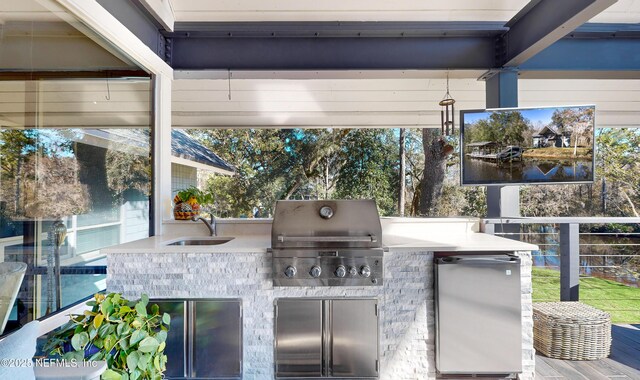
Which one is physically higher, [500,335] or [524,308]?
[524,308]

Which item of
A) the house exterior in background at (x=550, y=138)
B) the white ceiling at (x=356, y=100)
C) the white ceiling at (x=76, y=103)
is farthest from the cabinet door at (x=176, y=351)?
the house exterior in background at (x=550, y=138)

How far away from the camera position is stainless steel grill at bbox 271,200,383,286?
212 centimetres

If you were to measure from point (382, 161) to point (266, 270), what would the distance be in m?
6.89

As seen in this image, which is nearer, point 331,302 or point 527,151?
point 331,302

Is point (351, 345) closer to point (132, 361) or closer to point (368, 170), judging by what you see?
point (132, 361)

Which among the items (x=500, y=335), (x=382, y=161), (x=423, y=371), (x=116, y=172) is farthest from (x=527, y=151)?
(x=382, y=161)

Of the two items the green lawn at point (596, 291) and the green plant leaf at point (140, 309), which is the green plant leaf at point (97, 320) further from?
the green lawn at point (596, 291)

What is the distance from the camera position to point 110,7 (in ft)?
7.16

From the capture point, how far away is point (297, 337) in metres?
2.15

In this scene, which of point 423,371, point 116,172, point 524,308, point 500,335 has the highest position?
point 116,172

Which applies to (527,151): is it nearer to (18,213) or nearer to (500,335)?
(500,335)

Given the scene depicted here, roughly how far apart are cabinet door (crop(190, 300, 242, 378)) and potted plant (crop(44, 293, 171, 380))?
0.36m

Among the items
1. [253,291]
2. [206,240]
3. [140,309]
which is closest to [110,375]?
[140,309]

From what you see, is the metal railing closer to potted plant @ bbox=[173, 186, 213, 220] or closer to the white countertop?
the white countertop
